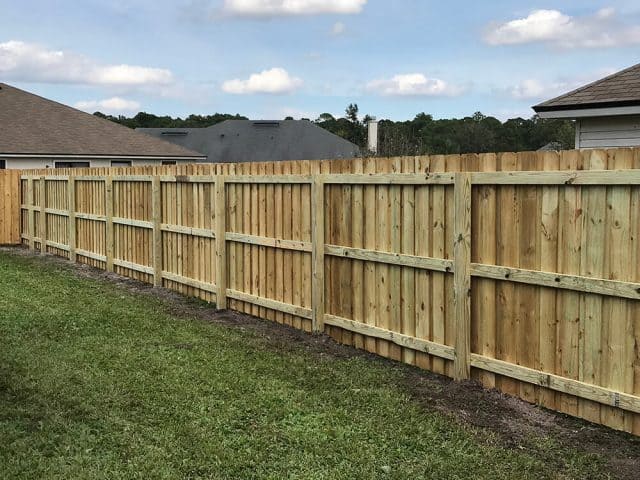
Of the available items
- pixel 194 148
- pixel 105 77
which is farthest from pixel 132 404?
pixel 194 148

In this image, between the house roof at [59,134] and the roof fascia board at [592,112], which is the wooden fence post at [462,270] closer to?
the roof fascia board at [592,112]

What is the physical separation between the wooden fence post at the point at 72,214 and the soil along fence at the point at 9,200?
13.0ft

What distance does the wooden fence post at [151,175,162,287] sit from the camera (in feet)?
34.8

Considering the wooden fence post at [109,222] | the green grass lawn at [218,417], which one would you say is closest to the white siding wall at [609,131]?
the green grass lawn at [218,417]

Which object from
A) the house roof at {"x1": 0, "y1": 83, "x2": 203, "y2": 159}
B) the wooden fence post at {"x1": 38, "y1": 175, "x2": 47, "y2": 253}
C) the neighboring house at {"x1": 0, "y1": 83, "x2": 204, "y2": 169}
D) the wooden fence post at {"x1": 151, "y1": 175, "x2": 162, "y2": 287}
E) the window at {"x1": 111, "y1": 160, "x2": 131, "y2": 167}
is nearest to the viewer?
the wooden fence post at {"x1": 151, "y1": 175, "x2": 162, "y2": 287}

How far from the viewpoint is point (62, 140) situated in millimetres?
27594

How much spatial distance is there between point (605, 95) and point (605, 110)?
324 millimetres

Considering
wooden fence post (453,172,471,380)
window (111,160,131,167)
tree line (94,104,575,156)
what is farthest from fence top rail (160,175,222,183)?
tree line (94,104,575,156)

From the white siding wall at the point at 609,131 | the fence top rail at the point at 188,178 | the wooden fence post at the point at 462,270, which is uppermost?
the white siding wall at the point at 609,131

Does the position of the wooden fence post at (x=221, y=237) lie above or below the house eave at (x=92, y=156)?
below

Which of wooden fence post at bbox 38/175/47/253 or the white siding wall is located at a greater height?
the white siding wall

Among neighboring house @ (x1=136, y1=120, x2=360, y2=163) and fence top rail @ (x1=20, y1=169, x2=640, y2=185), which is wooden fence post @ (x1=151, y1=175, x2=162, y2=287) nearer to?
fence top rail @ (x1=20, y1=169, x2=640, y2=185)

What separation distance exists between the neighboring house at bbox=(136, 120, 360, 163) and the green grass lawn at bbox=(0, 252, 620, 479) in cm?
3744

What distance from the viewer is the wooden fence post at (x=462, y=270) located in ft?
18.1
